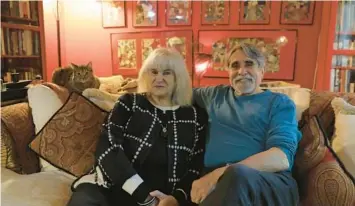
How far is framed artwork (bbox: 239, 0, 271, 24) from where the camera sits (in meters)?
3.21

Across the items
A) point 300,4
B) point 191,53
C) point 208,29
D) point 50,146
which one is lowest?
point 50,146

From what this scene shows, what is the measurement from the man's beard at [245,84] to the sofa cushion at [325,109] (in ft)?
1.20

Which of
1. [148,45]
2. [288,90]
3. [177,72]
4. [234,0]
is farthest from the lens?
[148,45]

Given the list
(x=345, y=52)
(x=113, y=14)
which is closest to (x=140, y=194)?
(x=345, y=52)

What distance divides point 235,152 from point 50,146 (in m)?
0.94

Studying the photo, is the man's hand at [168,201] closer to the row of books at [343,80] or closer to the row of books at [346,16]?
the row of books at [343,80]

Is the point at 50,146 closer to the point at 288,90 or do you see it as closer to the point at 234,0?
the point at 288,90

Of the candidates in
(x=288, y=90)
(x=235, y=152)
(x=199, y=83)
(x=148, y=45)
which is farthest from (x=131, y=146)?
(x=148, y=45)

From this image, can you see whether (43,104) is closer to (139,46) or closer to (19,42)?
(19,42)

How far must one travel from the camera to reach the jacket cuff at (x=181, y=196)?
1.44 m

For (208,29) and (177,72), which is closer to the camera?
(177,72)

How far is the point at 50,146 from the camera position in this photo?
1.68 metres

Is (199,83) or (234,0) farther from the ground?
(234,0)

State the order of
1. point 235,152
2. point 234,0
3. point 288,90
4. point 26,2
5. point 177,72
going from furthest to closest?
1. point 234,0
2. point 26,2
3. point 288,90
4. point 177,72
5. point 235,152
